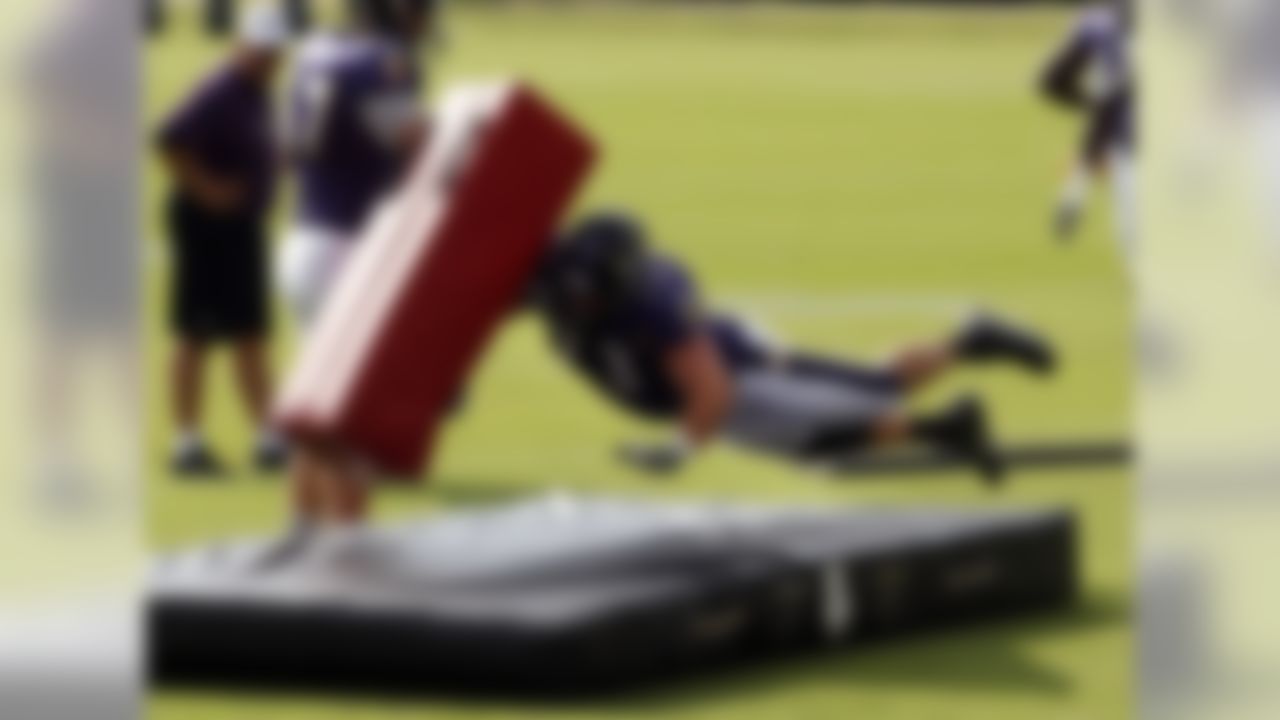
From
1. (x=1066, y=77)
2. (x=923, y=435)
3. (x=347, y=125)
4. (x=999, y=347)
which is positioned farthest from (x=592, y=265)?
(x=1066, y=77)

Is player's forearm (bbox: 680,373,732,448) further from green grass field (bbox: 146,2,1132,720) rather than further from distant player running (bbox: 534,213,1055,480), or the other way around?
green grass field (bbox: 146,2,1132,720)

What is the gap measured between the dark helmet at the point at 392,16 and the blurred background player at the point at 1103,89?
4.61m

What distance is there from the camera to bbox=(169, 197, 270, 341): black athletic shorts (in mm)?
7137

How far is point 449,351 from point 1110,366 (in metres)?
4.92

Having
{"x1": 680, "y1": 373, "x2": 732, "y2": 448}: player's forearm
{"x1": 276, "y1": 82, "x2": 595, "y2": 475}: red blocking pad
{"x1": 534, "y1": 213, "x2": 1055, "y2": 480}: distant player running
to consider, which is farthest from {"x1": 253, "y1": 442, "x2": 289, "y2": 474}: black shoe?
{"x1": 276, "y1": 82, "x2": 595, "y2": 475}: red blocking pad

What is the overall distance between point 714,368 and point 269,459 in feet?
5.99

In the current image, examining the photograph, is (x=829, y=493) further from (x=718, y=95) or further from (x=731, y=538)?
(x=718, y=95)

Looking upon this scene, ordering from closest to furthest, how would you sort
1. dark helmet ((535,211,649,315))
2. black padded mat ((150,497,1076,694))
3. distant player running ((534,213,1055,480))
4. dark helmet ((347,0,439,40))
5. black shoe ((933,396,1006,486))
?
black padded mat ((150,497,1076,694)), dark helmet ((535,211,649,315)), distant player running ((534,213,1055,480)), dark helmet ((347,0,439,40)), black shoe ((933,396,1006,486))

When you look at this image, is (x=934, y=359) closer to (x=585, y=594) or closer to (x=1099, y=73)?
(x=585, y=594)

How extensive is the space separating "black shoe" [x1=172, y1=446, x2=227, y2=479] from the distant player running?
112 cm

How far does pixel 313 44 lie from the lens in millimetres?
6234

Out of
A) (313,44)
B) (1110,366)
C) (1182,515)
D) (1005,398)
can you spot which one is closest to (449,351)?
(313,44)

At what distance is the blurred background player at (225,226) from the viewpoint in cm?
679

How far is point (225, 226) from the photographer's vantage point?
23.4ft
